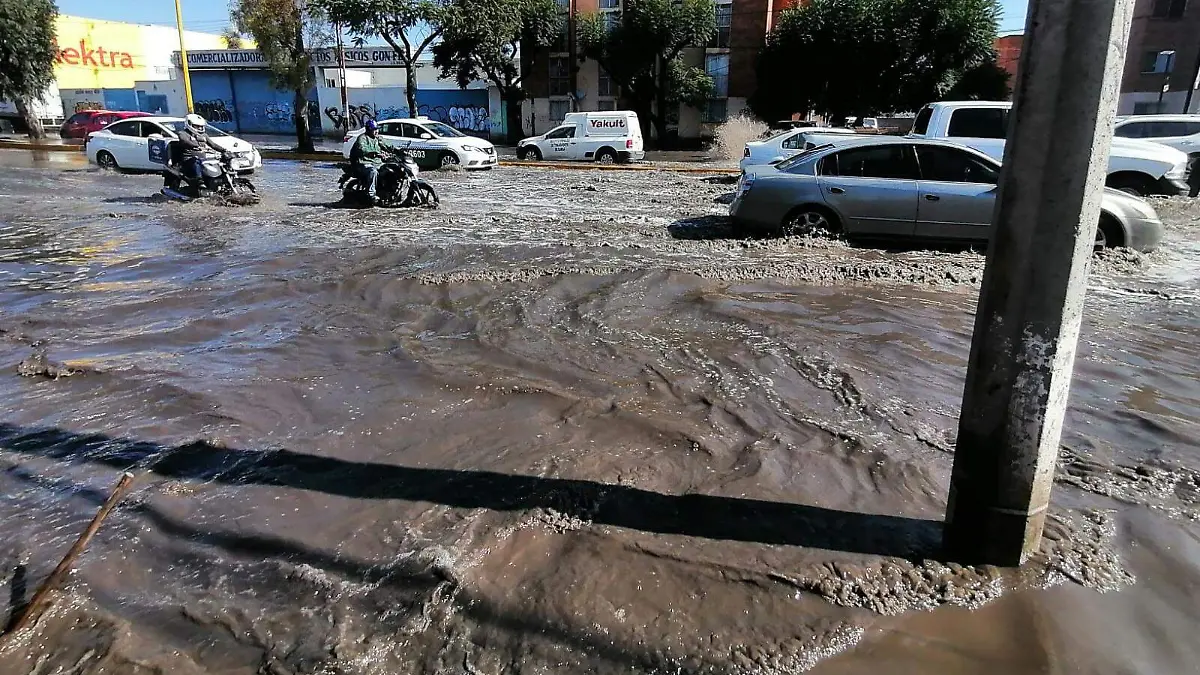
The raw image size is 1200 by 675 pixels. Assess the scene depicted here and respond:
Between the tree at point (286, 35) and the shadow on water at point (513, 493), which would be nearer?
the shadow on water at point (513, 493)

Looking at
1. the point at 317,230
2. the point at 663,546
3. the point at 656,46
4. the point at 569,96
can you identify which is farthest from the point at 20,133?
the point at 663,546

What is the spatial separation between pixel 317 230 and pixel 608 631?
31.1ft

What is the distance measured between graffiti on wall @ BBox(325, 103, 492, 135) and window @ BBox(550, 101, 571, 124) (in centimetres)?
375

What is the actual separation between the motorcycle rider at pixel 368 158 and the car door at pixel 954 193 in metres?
8.82

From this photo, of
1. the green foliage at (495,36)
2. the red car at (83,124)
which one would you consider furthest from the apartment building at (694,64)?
the red car at (83,124)

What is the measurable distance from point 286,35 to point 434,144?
1163 centimetres

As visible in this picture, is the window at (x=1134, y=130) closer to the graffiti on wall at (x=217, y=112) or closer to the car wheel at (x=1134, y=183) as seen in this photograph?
the car wheel at (x=1134, y=183)

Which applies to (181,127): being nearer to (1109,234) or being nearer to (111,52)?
(1109,234)

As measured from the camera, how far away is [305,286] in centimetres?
748

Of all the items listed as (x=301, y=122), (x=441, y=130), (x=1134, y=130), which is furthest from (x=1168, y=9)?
(x=301, y=122)

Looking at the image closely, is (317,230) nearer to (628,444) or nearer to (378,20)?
(628,444)

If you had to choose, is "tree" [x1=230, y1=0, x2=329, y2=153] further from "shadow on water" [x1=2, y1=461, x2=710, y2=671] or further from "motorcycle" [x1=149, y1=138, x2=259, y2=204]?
"shadow on water" [x1=2, y1=461, x2=710, y2=671]

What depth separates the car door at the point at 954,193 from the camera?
27.9 feet

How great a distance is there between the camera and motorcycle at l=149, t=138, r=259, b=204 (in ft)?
Result: 44.6
